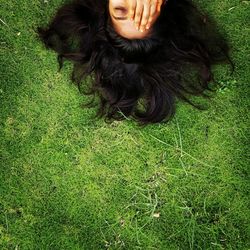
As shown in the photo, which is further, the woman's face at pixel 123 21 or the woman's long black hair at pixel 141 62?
the woman's long black hair at pixel 141 62

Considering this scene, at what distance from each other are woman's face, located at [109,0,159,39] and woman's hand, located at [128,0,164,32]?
0.05m

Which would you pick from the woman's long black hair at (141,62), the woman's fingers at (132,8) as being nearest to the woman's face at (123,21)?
the woman's fingers at (132,8)

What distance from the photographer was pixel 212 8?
12.0ft

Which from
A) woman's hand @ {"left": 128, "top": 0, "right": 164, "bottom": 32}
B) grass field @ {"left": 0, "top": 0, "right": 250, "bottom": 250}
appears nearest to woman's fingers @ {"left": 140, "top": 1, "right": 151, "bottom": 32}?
woman's hand @ {"left": 128, "top": 0, "right": 164, "bottom": 32}

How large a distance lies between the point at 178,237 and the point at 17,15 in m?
2.06

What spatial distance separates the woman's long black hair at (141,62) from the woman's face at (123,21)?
0.29 metres

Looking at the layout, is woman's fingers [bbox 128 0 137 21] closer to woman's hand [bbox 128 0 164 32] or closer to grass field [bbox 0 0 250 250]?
woman's hand [bbox 128 0 164 32]

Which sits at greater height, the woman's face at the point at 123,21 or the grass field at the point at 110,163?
the woman's face at the point at 123,21

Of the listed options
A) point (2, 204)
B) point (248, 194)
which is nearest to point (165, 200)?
point (248, 194)

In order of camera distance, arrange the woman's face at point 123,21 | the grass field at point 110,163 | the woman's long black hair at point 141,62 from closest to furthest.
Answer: the woman's face at point 123,21, the woman's long black hair at point 141,62, the grass field at point 110,163

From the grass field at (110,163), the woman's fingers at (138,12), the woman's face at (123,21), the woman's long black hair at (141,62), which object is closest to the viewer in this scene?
the woman's fingers at (138,12)

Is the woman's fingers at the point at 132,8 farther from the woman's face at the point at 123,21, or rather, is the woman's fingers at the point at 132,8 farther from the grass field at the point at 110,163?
the grass field at the point at 110,163

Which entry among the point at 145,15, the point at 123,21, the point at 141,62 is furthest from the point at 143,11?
the point at 141,62

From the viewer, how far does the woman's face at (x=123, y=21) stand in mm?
2824
